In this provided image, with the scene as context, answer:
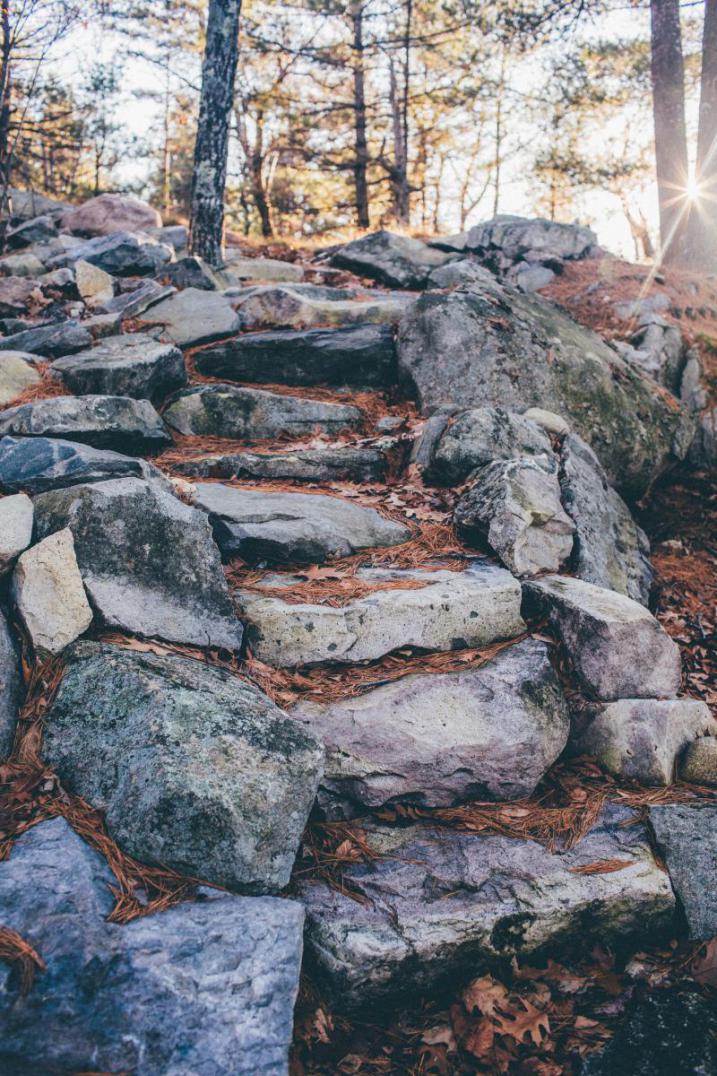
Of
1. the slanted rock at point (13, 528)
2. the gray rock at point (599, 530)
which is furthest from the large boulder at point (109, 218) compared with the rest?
the slanted rock at point (13, 528)

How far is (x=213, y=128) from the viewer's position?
10016 mm

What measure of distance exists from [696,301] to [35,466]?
10.5 m

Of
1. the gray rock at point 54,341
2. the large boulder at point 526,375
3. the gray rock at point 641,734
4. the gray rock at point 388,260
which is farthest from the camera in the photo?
the gray rock at point 388,260

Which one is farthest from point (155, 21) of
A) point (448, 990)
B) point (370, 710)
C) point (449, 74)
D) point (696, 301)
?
point (448, 990)

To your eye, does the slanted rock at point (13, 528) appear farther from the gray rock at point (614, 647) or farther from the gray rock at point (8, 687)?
the gray rock at point (614, 647)

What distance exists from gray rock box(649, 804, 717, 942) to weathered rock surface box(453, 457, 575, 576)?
5.71 feet

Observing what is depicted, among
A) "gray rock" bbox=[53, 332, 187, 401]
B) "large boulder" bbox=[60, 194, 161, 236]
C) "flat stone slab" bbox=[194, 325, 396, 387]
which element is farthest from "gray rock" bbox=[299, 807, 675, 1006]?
"large boulder" bbox=[60, 194, 161, 236]

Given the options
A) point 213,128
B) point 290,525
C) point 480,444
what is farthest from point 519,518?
point 213,128

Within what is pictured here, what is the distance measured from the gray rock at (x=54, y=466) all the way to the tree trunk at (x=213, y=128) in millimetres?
6820

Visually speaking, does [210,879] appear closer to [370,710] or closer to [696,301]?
[370,710]

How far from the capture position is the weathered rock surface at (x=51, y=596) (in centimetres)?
352

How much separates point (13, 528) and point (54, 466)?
2.57 feet

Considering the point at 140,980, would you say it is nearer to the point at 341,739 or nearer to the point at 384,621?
the point at 341,739

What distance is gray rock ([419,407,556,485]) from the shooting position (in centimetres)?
562
